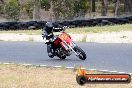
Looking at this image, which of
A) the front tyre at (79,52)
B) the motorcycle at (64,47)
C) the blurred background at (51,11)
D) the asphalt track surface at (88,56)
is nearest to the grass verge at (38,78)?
the asphalt track surface at (88,56)

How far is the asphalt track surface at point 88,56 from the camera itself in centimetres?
1276

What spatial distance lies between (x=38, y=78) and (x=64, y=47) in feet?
12.6

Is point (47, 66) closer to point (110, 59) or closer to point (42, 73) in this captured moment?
point (42, 73)

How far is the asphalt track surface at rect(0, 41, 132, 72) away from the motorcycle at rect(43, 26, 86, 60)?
7.6 inches

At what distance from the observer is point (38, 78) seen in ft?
32.9

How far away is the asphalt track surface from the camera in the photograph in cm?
1276

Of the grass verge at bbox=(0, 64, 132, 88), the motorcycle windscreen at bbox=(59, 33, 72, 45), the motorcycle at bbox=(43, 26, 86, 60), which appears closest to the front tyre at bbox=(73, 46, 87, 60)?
the motorcycle at bbox=(43, 26, 86, 60)

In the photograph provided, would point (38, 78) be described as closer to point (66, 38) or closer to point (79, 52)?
point (66, 38)

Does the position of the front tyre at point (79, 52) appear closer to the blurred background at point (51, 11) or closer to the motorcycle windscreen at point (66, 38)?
the motorcycle windscreen at point (66, 38)

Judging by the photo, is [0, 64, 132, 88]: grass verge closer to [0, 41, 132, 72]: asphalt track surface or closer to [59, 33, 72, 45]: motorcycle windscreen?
[0, 41, 132, 72]: asphalt track surface

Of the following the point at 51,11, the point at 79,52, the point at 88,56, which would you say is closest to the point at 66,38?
the point at 79,52

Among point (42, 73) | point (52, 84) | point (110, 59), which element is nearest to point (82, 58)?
point (110, 59)

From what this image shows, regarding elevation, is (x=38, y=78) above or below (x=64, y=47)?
above

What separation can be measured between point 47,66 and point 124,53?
409 cm
